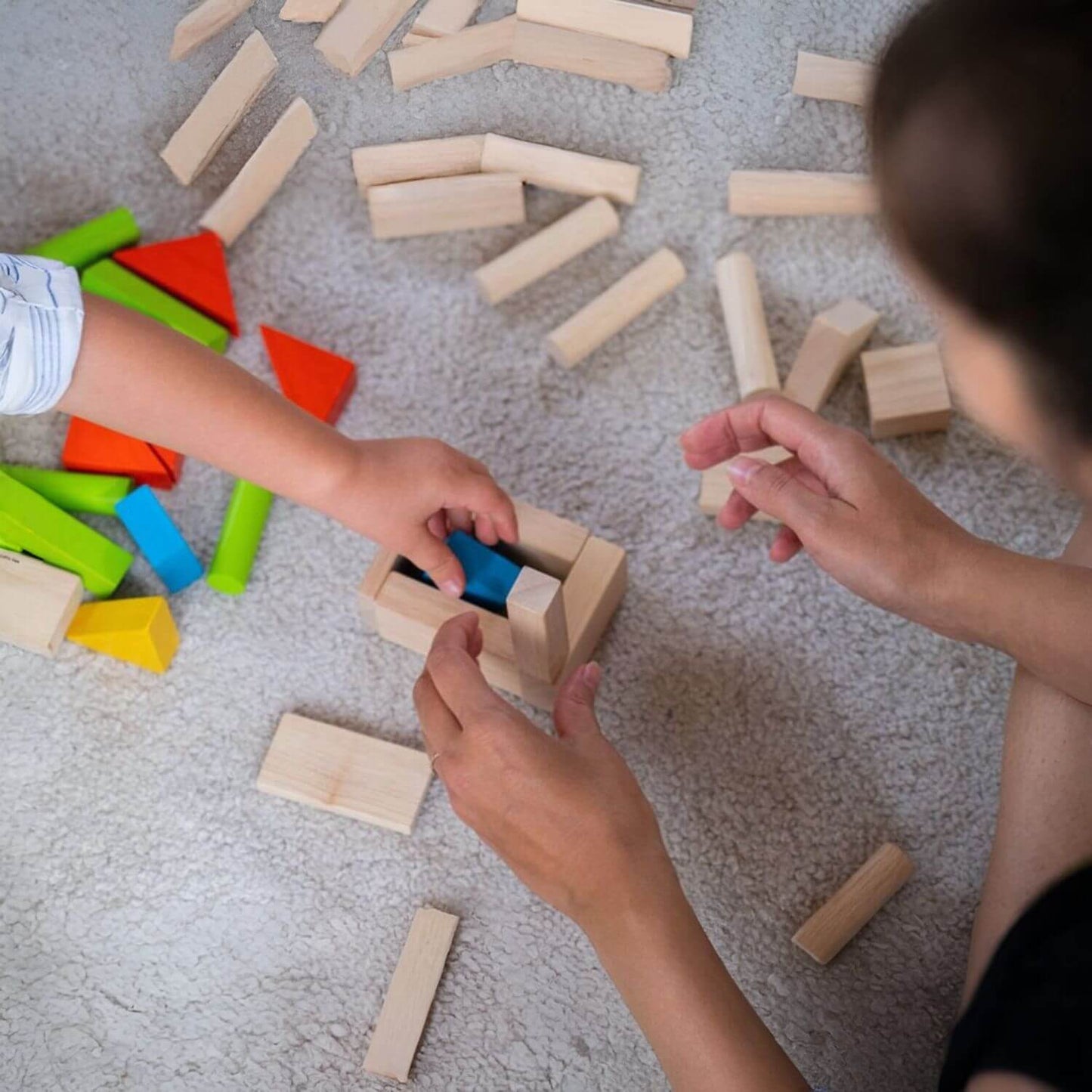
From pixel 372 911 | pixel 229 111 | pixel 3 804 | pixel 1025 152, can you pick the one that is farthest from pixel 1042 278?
pixel 229 111

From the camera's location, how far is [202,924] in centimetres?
83

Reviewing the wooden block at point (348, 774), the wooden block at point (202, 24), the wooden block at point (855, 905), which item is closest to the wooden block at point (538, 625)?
the wooden block at point (348, 774)

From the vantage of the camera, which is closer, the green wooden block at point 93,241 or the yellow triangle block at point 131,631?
the yellow triangle block at point 131,631

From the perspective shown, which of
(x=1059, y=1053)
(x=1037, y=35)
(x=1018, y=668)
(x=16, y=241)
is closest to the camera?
(x=1037, y=35)

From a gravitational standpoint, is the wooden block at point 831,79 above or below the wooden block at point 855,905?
above

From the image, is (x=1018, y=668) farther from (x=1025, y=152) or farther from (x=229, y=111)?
(x=229, y=111)

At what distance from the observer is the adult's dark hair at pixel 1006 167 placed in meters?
0.42

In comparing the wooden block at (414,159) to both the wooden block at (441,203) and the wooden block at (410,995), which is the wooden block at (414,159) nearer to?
the wooden block at (441,203)

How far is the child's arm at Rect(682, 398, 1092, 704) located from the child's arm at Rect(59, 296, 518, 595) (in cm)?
21

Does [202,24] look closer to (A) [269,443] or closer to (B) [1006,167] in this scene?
(A) [269,443]

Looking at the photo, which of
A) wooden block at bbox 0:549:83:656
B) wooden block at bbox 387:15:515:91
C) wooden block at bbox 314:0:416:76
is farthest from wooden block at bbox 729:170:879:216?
wooden block at bbox 0:549:83:656

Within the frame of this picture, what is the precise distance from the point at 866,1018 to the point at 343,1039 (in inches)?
14.4

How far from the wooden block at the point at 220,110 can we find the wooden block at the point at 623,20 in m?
0.27

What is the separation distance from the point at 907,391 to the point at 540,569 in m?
0.36
